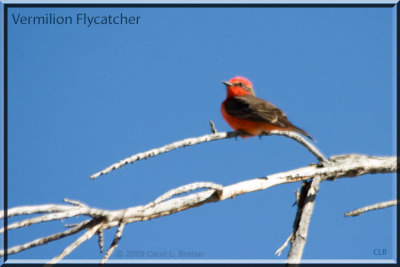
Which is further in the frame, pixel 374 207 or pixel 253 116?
pixel 253 116

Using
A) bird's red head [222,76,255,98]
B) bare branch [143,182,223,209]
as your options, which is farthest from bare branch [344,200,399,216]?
bird's red head [222,76,255,98]

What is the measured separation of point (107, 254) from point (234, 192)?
1379 mm

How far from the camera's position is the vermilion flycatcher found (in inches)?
260

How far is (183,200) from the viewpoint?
13.7ft

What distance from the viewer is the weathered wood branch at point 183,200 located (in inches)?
130

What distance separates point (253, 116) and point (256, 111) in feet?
0.40

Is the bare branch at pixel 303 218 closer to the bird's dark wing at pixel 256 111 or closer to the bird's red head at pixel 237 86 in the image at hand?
the bird's dark wing at pixel 256 111

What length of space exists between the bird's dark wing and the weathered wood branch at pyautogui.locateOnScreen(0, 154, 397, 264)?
1.30 m

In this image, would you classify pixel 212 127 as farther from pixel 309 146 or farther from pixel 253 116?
pixel 253 116

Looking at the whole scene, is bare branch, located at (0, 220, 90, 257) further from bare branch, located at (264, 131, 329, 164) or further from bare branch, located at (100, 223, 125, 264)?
bare branch, located at (264, 131, 329, 164)

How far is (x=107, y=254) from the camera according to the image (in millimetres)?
3551

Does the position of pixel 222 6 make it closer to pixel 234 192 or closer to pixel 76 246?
pixel 234 192

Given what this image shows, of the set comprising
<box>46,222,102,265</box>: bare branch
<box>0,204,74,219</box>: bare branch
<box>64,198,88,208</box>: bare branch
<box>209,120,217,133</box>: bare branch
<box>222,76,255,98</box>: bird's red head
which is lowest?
<box>46,222,102,265</box>: bare branch

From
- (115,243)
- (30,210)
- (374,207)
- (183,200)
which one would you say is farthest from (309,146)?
(30,210)
